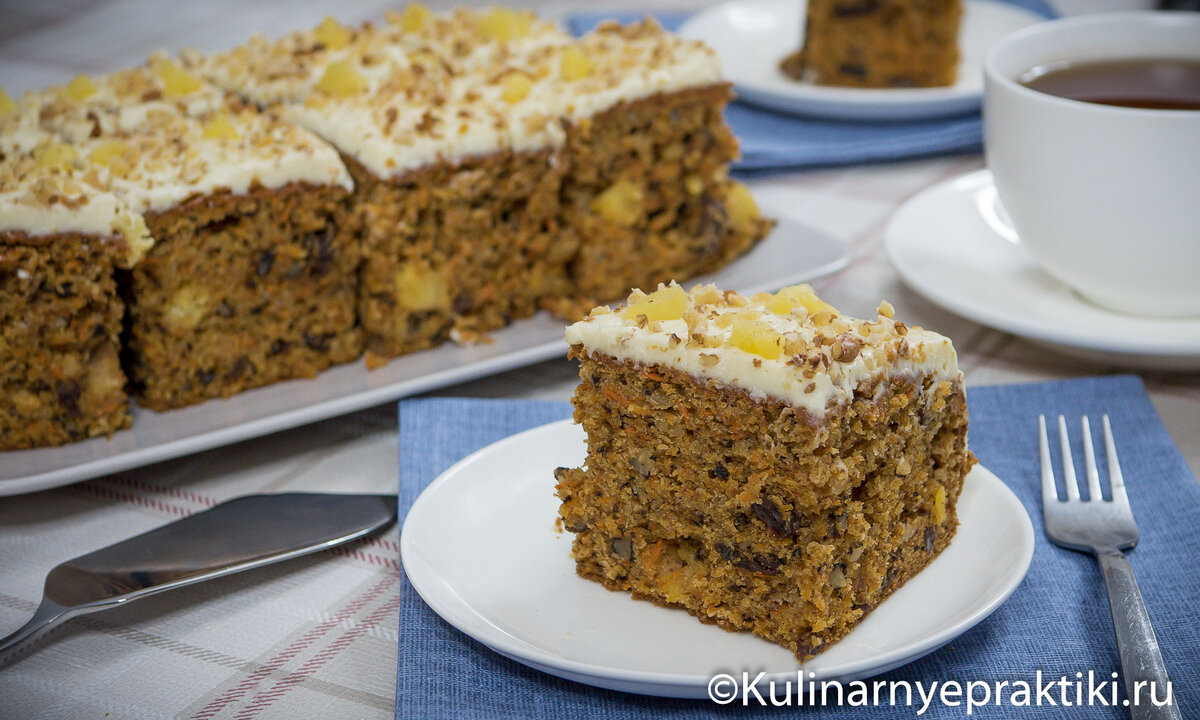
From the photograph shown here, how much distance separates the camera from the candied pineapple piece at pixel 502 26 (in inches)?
119

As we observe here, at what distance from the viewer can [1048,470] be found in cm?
187

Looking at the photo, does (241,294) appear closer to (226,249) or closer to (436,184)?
(226,249)

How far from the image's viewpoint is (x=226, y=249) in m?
2.30

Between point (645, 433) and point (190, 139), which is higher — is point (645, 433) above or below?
below

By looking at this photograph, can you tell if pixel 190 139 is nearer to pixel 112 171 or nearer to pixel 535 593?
pixel 112 171

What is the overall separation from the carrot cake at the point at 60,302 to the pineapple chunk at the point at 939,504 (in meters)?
1.50

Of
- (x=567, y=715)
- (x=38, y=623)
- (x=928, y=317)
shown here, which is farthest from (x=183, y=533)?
(x=928, y=317)

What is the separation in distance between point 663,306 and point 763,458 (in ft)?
0.90

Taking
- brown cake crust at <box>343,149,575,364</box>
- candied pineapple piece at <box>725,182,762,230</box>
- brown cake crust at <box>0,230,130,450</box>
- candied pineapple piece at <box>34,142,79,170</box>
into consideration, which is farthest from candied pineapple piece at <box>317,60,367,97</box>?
candied pineapple piece at <box>725,182,762,230</box>

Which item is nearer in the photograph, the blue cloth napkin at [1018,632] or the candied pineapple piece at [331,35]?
the blue cloth napkin at [1018,632]

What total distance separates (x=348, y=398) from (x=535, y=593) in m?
0.75

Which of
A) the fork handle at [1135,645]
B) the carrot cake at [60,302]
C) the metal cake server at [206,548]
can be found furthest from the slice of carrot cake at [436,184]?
the fork handle at [1135,645]

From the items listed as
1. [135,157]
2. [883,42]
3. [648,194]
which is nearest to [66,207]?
[135,157]

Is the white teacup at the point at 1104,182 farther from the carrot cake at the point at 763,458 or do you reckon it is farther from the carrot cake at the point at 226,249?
the carrot cake at the point at 226,249
